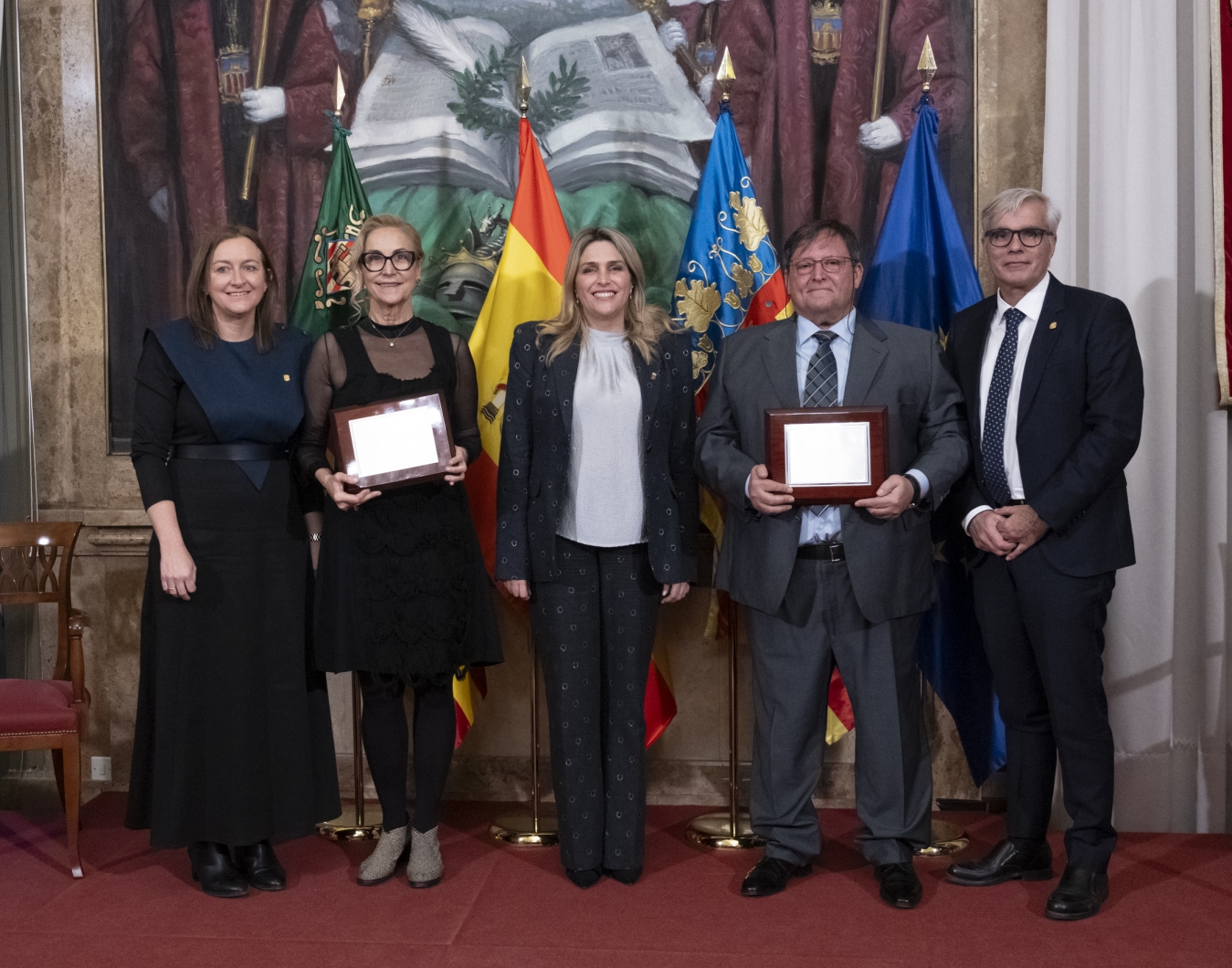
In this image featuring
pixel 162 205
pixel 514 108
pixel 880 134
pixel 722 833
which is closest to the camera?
pixel 722 833

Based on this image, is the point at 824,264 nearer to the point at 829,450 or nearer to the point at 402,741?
the point at 829,450

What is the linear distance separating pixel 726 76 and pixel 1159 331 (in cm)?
165

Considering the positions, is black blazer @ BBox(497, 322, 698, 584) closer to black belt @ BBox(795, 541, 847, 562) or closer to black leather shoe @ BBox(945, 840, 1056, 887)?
black belt @ BBox(795, 541, 847, 562)

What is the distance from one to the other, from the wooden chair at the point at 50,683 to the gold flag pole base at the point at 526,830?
1.30 meters

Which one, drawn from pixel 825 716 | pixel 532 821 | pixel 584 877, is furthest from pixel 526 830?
pixel 825 716

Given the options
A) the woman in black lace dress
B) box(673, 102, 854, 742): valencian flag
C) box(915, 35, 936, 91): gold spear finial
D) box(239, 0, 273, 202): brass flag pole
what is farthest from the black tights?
box(915, 35, 936, 91): gold spear finial

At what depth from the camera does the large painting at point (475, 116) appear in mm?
4055

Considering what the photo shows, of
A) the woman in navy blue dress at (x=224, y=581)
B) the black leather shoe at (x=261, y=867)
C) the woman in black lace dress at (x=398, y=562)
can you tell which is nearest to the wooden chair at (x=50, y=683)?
the woman in navy blue dress at (x=224, y=581)

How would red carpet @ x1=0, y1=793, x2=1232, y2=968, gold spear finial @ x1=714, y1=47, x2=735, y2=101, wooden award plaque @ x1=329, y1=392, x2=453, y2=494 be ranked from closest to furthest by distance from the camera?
red carpet @ x1=0, y1=793, x2=1232, y2=968
wooden award plaque @ x1=329, y1=392, x2=453, y2=494
gold spear finial @ x1=714, y1=47, x2=735, y2=101

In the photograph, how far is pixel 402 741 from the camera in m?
3.35

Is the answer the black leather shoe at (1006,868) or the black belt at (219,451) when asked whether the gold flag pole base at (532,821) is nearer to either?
the black belt at (219,451)

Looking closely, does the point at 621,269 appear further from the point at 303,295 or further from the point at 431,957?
the point at 431,957

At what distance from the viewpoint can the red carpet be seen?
2.85 m

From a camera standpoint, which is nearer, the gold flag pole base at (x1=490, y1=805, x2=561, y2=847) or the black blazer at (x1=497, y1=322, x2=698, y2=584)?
the black blazer at (x1=497, y1=322, x2=698, y2=584)
